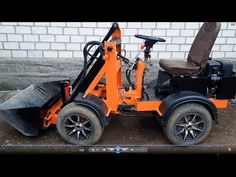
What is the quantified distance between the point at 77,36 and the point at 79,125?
2289 millimetres

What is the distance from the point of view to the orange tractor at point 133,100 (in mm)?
3309

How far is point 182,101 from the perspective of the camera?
10.8 ft

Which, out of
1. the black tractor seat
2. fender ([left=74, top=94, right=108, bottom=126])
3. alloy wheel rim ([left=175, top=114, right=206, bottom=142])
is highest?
the black tractor seat

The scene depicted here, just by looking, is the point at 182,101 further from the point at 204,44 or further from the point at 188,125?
the point at 204,44

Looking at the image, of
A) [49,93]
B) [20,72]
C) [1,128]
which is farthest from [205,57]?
[20,72]

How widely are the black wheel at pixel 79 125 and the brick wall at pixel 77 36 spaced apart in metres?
2.13

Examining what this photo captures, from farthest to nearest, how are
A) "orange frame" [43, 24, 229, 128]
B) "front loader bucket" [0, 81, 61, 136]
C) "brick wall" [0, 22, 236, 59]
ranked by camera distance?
"brick wall" [0, 22, 236, 59] → "front loader bucket" [0, 81, 61, 136] → "orange frame" [43, 24, 229, 128]

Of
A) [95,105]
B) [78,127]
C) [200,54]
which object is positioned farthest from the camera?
[200,54]

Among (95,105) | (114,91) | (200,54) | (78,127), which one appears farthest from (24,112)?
(200,54)

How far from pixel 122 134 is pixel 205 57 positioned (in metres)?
1.59

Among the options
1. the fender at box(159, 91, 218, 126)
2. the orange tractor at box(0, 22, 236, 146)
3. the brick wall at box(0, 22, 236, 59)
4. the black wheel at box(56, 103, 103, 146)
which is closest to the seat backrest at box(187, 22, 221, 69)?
the orange tractor at box(0, 22, 236, 146)

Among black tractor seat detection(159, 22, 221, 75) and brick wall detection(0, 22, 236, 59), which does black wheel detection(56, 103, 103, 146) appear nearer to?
black tractor seat detection(159, 22, 221, 75)

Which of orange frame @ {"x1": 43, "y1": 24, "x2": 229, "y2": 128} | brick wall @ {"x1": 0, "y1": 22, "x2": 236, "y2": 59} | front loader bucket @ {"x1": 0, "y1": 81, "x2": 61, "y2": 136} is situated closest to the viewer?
orange frame @ {"x1": 43, "y1": 24, "x2": 229, "y2": 128}

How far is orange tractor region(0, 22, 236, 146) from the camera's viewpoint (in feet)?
10.9
